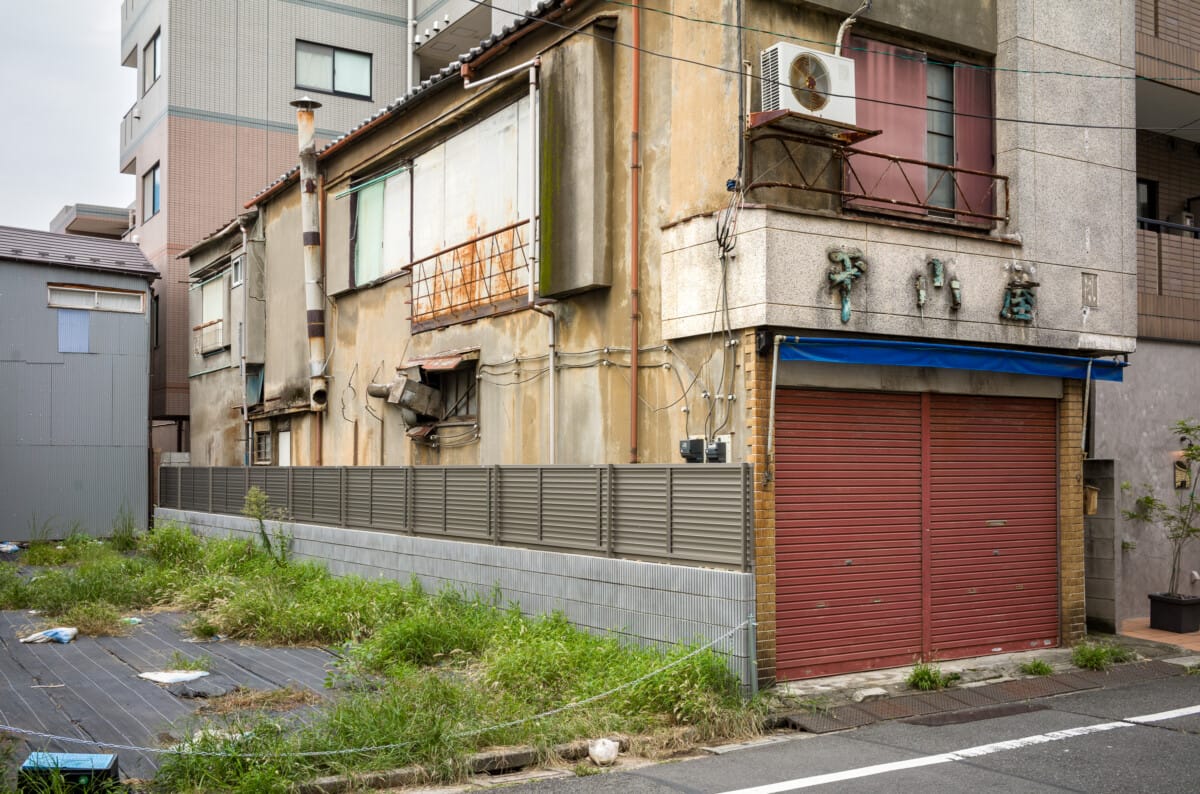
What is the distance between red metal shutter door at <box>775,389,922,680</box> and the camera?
35.1 ft

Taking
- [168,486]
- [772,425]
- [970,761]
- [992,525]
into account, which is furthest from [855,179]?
[168,486]

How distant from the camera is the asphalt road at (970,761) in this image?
296 inches

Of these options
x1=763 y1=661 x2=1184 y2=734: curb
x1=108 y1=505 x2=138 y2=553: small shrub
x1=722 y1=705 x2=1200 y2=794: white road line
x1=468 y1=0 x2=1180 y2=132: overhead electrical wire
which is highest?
x1=468 y1=0 x2=1180 y2=132: overhead electrical wire

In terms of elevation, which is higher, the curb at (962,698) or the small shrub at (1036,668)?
the small shrub at (1036,668)

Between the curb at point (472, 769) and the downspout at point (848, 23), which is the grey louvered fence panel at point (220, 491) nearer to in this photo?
the curb at point (472, 769)

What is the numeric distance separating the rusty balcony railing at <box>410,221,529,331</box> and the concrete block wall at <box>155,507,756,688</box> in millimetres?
3199

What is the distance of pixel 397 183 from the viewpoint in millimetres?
17656

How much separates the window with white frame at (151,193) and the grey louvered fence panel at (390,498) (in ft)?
55.7

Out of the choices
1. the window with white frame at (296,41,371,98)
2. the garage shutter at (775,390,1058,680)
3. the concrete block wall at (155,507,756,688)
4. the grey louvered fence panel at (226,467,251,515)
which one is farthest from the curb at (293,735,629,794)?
the window with white frame at (296,41,371,98)

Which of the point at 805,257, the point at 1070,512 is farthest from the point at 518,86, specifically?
the point at 1070,512

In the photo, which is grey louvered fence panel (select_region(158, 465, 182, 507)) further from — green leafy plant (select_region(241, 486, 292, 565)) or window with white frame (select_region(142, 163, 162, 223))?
window with white frame (select_region(142, 163, 162, 223))

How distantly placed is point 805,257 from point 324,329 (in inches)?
451

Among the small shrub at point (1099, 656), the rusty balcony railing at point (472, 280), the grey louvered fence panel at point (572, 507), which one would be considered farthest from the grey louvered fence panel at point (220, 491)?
the small shrub at point (1099, 656)

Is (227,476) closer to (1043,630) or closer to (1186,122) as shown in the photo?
(1043,630)
